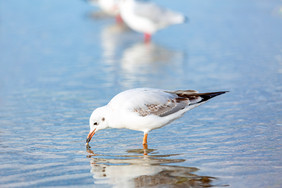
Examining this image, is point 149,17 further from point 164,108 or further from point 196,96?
point 164,108

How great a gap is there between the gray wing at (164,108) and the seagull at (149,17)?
9408mm

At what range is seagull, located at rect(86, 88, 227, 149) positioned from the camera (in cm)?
725

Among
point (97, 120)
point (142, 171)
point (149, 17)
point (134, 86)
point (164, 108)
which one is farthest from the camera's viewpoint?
point (149, 17)

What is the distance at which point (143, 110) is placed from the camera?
7.33m

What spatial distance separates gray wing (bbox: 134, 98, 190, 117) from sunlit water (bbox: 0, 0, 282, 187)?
0.40 meters

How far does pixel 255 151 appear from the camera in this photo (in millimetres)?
6723

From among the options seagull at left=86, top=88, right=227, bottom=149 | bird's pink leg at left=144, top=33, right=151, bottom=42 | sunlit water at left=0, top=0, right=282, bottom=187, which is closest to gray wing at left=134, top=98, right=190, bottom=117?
seagull at left=86, top=88, right=227, bottom=149

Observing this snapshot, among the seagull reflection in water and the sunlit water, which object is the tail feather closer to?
the sunlit water

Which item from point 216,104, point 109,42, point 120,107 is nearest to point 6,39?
point 109,42

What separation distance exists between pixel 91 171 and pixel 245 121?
290cm

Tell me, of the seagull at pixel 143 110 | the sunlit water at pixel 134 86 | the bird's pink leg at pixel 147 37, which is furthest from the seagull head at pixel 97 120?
the bird's pink leg at pixel 147 37

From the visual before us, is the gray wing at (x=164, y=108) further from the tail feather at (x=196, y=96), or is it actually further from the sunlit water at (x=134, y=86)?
the sunlit water at (x=134, y=86)

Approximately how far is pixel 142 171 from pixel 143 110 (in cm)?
129

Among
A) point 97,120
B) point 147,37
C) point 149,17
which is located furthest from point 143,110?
point 149,17
